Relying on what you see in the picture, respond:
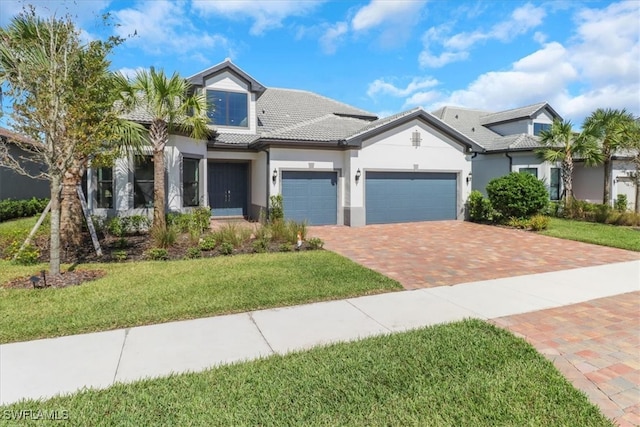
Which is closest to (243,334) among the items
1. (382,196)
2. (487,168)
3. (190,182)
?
(190,182)

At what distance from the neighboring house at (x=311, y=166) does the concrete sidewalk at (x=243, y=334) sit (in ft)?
31.6

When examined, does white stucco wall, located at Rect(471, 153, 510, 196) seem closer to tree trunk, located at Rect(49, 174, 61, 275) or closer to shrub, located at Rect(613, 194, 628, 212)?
shrub, located at Rect(613, 194, 628, 212)

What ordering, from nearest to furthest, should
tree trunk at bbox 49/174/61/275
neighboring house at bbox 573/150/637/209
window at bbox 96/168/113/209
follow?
tree trunk at bbox 49/174/61/275, window at bbox 96/168/113/209, neighboring house at bbox 573/150/637/209

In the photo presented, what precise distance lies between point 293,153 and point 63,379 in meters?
12.4

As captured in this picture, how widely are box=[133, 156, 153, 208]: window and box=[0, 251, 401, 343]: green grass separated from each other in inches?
206

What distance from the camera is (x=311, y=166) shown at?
50.8 ft

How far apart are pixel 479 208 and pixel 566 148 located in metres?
5.48

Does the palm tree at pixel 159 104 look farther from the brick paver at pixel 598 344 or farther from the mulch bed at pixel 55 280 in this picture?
the brick paver at pixel 598 344

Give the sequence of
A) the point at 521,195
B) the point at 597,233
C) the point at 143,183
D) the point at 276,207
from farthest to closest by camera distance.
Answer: the point at 521,195
the point at 276,207
the point at 143,183
the point at 597,233

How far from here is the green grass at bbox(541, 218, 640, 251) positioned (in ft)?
36.6

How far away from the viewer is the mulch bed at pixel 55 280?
21.0ft

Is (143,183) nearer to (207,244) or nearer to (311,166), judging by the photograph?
(207,244)

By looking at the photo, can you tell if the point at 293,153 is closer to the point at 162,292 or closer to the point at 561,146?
the point at 162,292

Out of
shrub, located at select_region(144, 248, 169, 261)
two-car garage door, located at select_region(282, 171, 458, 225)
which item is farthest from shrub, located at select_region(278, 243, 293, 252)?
two-car garage door, located at select_region(282, 171, 458, 225)
